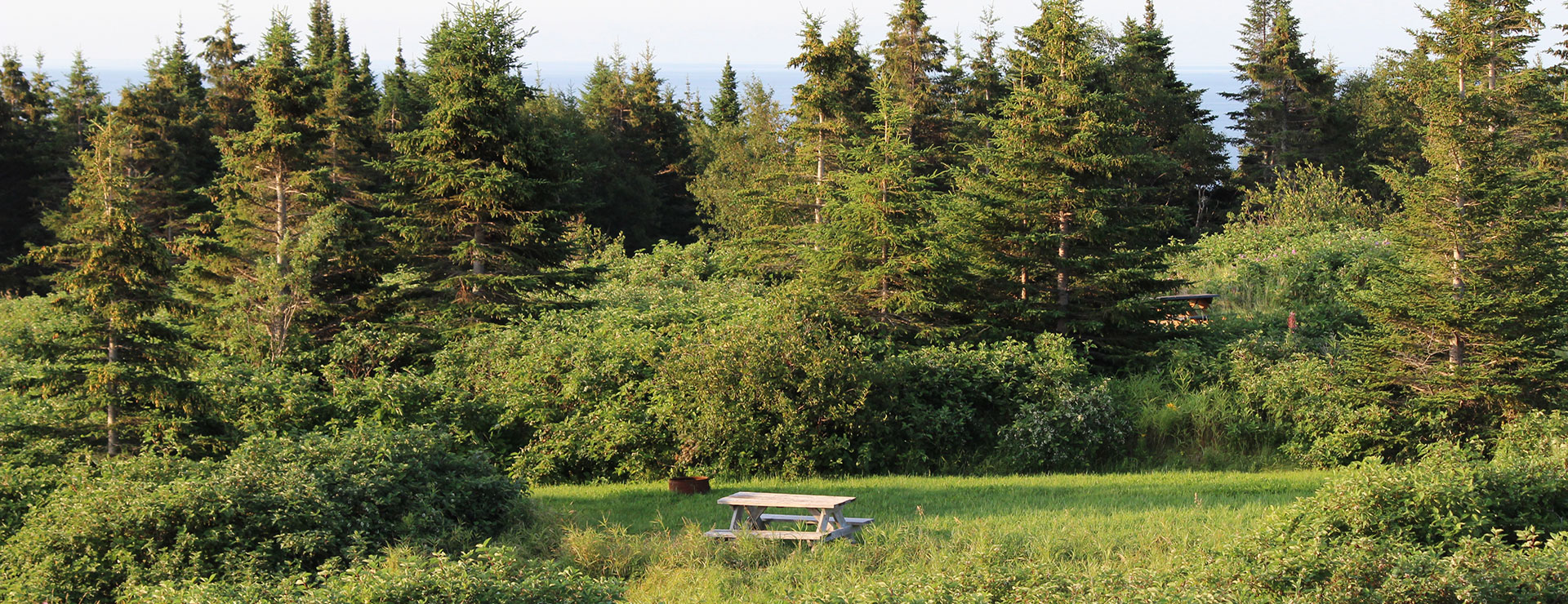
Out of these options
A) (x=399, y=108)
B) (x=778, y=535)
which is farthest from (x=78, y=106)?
(x=778, y=535)

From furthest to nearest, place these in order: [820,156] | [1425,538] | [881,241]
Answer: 1. [820,156]
2. [881,241]
3. [1425,538]

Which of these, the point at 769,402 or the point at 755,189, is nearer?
the point at 769,402

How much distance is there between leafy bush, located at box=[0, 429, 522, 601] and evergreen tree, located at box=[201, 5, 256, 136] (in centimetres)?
3271

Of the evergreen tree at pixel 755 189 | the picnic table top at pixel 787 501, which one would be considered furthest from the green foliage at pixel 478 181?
the picnic table top at pixel 787 501

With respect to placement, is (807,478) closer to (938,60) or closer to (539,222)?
(539,222)

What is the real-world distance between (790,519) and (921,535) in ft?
4.49

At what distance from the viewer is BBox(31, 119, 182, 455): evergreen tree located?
1005cm

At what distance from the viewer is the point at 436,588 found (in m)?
5.73

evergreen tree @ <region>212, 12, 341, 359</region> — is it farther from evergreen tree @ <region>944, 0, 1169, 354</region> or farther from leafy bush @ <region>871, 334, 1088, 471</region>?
evergreen tree @ <region>944, 0, 1169, 354</region>

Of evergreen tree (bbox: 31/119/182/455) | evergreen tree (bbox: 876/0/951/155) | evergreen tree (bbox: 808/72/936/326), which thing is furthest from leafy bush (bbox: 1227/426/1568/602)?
evergreen tree (bbox: 876/0/951/155)

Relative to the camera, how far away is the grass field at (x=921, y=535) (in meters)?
8.04

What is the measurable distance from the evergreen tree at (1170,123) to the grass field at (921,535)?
25413 millimetres

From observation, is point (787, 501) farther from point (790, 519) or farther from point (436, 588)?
point (436, 588)

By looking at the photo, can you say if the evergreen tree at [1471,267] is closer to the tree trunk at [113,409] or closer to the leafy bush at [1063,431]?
the leafy bush at [1063,431]
